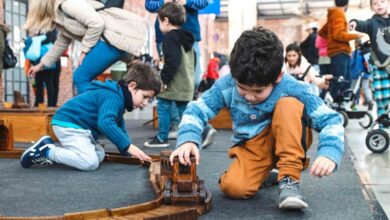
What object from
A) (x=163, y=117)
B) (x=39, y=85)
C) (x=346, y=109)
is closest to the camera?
(x=163, y=117)

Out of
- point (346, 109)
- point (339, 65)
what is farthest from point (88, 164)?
point (346, 109)

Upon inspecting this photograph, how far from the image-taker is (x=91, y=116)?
9.46ft

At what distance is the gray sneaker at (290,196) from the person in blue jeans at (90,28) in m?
1.87

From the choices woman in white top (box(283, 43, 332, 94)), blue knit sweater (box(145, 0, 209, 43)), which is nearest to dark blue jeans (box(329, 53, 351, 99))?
woman in white top (box(283, 43, 332, 94))

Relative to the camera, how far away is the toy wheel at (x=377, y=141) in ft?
11.6

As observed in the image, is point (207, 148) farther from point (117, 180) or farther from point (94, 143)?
point (117, 180)

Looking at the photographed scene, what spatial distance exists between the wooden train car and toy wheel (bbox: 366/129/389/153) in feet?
6.51

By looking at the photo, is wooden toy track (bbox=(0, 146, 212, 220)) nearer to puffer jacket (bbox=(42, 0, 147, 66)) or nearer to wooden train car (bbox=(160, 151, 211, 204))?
wooden train car (bbox=(160, 151, 211, 204))

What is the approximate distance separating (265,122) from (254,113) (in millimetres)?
74

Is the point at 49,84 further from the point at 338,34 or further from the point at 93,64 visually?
the point at 338,34

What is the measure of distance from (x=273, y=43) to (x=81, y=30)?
1.91m

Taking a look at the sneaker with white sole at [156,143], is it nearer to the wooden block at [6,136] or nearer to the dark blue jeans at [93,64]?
the dark blue jeans at [93,64]

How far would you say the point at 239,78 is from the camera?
6.04 ft

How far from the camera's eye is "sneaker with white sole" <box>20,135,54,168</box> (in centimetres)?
283
